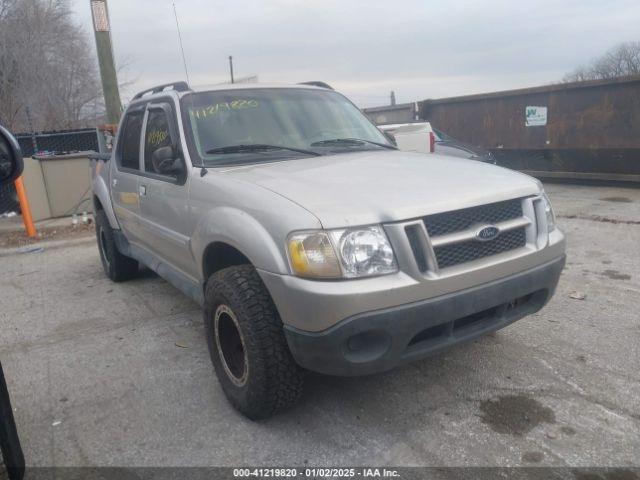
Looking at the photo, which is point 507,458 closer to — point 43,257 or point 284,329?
point 284,329

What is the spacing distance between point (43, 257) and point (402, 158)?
5.87 metres

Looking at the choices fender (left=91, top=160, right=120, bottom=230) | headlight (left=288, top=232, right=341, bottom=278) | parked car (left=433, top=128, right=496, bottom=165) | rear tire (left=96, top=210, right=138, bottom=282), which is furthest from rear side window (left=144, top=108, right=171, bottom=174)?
parked car (left=433, top=128, right=496, bottom=165)

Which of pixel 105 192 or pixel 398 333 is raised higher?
pixel 105 192

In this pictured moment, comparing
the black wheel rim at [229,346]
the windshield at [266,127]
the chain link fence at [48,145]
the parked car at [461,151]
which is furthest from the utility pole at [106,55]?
the black wheel rim at [229,346]

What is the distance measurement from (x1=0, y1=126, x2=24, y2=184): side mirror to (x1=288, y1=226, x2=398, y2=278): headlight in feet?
4.03

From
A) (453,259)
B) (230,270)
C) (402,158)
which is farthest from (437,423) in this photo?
(402,158)

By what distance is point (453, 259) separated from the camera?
8.35 ft

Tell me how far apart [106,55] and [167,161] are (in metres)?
6.83

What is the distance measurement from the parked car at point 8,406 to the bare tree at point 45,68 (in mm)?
16230

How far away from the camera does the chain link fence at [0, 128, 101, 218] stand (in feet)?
33.7

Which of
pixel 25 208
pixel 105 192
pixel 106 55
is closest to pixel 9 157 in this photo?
pixel 105 192

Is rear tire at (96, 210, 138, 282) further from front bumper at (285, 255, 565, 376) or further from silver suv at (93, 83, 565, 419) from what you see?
front bumper at (285, 255, 565, 376)

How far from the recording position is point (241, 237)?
8.83 ft

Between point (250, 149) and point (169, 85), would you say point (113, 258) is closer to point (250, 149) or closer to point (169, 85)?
point (169, 85)
